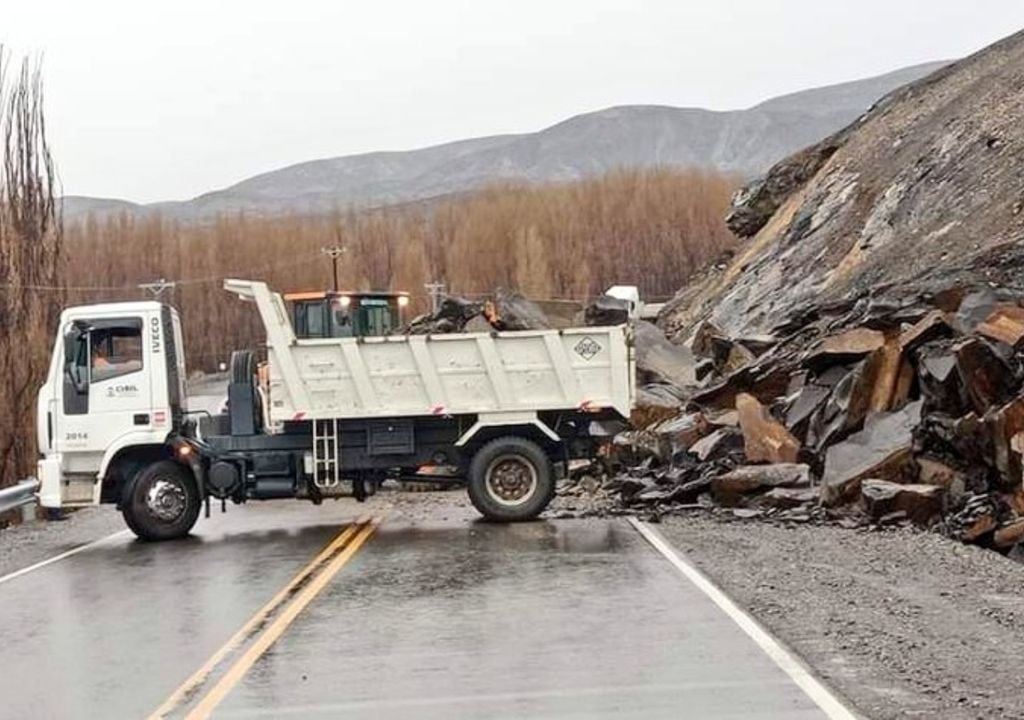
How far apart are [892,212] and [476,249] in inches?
2454

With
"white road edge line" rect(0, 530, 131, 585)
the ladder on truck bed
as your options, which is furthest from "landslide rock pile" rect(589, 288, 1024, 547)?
"white road edge line" rect(0, 530, 131, 585)

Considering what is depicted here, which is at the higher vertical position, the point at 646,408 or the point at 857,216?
the point at 857,216

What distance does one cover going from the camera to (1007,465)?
1363 cm

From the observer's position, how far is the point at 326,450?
16297mm

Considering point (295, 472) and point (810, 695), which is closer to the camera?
point (810, 695)

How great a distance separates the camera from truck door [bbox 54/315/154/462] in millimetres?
15805

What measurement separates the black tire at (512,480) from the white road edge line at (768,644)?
2971mm

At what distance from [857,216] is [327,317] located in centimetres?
1551

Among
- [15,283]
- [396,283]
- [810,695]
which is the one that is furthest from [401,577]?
[396,283]

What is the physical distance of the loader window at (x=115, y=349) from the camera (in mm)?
15906

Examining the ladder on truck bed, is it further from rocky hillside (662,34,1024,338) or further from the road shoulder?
rocky hillside (662,34,1024,338)

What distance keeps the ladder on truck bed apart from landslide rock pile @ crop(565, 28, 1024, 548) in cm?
421

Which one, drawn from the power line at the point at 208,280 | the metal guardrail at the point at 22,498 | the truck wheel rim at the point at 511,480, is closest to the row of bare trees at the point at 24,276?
the metal guardrail at the point at 22,498

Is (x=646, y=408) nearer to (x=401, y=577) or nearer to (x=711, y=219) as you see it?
(x=401, y=577)
